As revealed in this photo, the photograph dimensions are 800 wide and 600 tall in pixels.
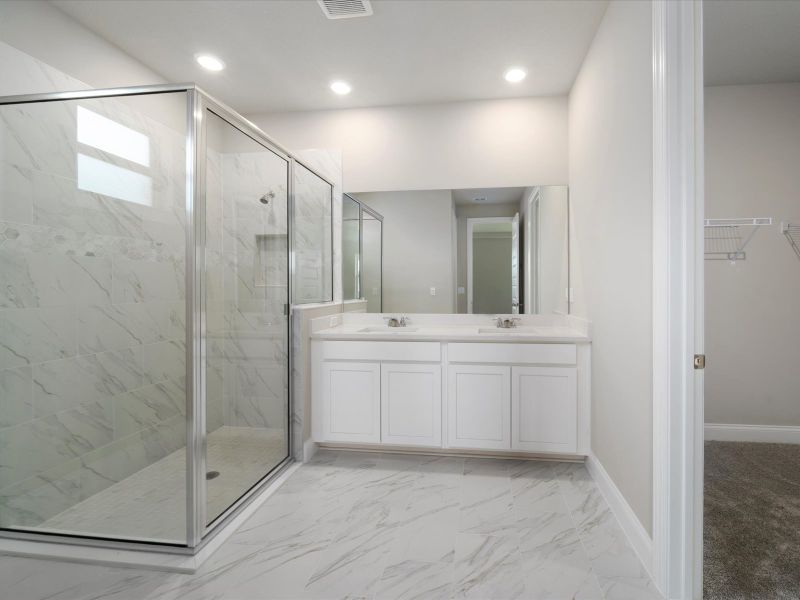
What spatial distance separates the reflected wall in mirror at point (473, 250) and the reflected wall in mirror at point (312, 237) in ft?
0.90

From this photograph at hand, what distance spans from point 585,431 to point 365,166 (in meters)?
2.47

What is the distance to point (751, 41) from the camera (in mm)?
2586

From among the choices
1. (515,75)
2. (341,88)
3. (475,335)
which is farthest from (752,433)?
(341,88)

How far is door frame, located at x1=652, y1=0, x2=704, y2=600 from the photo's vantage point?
150 cm

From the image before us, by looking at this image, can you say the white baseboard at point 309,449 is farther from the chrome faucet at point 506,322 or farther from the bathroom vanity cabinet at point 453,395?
the chrome faucet at point 506,322

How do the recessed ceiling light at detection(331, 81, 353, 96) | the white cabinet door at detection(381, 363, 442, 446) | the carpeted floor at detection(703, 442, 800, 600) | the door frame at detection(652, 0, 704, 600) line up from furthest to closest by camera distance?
the recessed ceiling light at detection(331, 81, 353, 96) < the white cabinet door at detection(381, 363, 442, 446) < the carpeted floor at detection(703, 442, 800, 600) < the door frame at detection(652, 0, 704, 600)

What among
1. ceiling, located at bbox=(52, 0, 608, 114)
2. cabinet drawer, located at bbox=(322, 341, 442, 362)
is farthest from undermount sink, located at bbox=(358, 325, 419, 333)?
ceiling, located at bbox=(52, 0, 608, 114)

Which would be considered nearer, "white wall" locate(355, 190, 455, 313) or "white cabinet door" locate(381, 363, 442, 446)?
"white cabinet door" locate(381, 363, 442, 446)

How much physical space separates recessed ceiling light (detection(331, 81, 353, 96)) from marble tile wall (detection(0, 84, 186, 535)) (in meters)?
1.45

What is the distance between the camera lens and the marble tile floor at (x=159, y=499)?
6.13ft

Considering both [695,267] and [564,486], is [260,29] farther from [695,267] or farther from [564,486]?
[564,486]

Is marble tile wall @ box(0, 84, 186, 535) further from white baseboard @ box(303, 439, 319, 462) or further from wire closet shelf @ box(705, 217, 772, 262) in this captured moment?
wire closet shelf @ box(705, 217, 772, 262)

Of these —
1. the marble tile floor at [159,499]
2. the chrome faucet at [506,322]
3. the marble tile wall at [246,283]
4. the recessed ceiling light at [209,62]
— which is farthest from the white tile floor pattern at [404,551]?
the recessed ceiling light at [209,62]

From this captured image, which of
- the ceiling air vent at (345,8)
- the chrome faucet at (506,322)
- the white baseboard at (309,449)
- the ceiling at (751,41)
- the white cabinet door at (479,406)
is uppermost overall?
the ceiling at (751,41)
